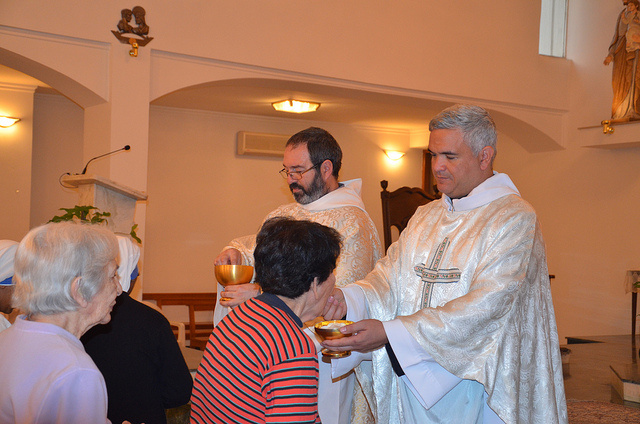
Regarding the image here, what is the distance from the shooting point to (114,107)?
18.4ft

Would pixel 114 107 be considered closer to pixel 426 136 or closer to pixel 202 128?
pixel 202 128

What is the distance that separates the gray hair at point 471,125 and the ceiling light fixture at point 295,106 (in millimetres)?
6460

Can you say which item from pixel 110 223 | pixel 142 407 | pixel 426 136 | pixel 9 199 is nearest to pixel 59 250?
pixel 142 407

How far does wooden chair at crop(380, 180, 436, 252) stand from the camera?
303 inches

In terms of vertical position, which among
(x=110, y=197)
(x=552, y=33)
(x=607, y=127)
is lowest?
(x=110, y=197)

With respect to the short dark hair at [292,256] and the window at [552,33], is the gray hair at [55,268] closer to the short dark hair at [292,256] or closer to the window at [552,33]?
the short dark hair at [292,256]

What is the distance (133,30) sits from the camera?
565cm

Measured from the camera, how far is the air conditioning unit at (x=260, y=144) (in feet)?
33.2

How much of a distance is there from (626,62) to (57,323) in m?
7.78

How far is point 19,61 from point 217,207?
16.1ft

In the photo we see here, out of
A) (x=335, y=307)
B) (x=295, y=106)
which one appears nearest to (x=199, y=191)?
(x=295, y=106)

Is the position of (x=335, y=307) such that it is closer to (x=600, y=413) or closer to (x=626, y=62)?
(x=600, y=413)

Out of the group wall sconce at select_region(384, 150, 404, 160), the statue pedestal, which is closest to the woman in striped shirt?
the statue pedestal

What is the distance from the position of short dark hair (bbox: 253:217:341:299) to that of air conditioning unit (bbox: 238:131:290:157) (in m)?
8.17
